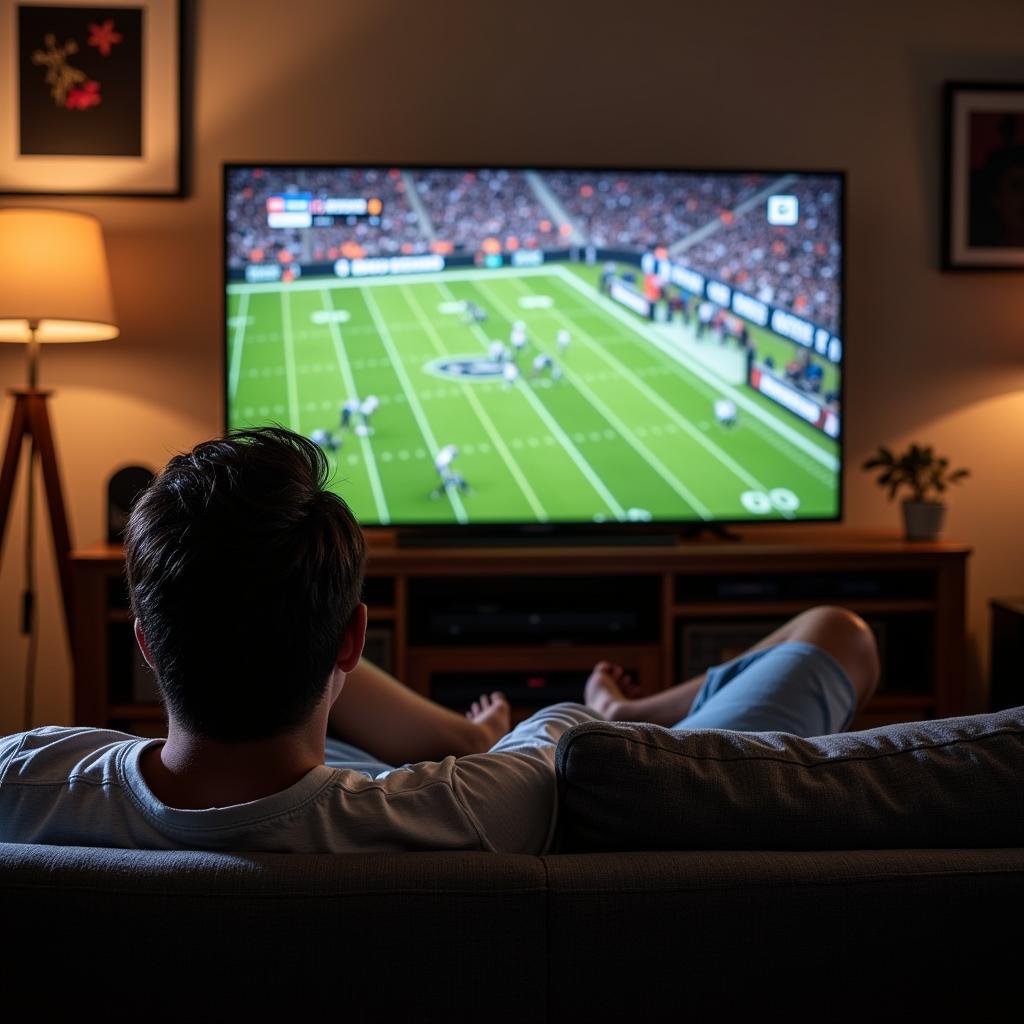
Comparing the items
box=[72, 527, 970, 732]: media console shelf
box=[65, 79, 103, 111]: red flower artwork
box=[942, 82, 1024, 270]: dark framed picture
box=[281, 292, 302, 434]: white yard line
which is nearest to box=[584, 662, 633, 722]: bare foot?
box=[72, 527, 970, 732]: media console shelf

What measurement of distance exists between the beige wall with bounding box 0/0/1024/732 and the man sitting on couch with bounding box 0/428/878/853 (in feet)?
8.80

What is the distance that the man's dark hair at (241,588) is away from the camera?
867 mm

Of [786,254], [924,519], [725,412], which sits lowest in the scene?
[924,519]

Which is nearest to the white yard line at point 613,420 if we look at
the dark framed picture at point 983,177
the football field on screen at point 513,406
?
the football field on screen at point 513,406

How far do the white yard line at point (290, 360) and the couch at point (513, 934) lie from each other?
8.32 feet

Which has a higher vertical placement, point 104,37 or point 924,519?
point 104,37

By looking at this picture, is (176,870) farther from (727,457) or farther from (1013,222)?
(1013,222)

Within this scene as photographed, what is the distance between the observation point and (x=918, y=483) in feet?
11.0

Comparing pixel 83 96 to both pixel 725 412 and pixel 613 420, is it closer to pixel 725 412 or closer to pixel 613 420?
pixel 613 420

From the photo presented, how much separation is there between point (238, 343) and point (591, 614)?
4.32 ft

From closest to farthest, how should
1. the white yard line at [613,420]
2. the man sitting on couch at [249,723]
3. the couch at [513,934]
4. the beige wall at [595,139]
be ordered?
the couch at [513,934], the man sitting on couch at [249,723], the white yard line at [613,420], the beige wall at [595,139]

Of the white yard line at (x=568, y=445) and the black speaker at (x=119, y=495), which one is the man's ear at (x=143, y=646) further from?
the white yard line at (x=568, y=445)

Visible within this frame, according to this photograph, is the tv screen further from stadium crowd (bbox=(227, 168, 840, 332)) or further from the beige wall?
the beige wall

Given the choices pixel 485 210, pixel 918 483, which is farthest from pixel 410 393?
pixel 918 483
